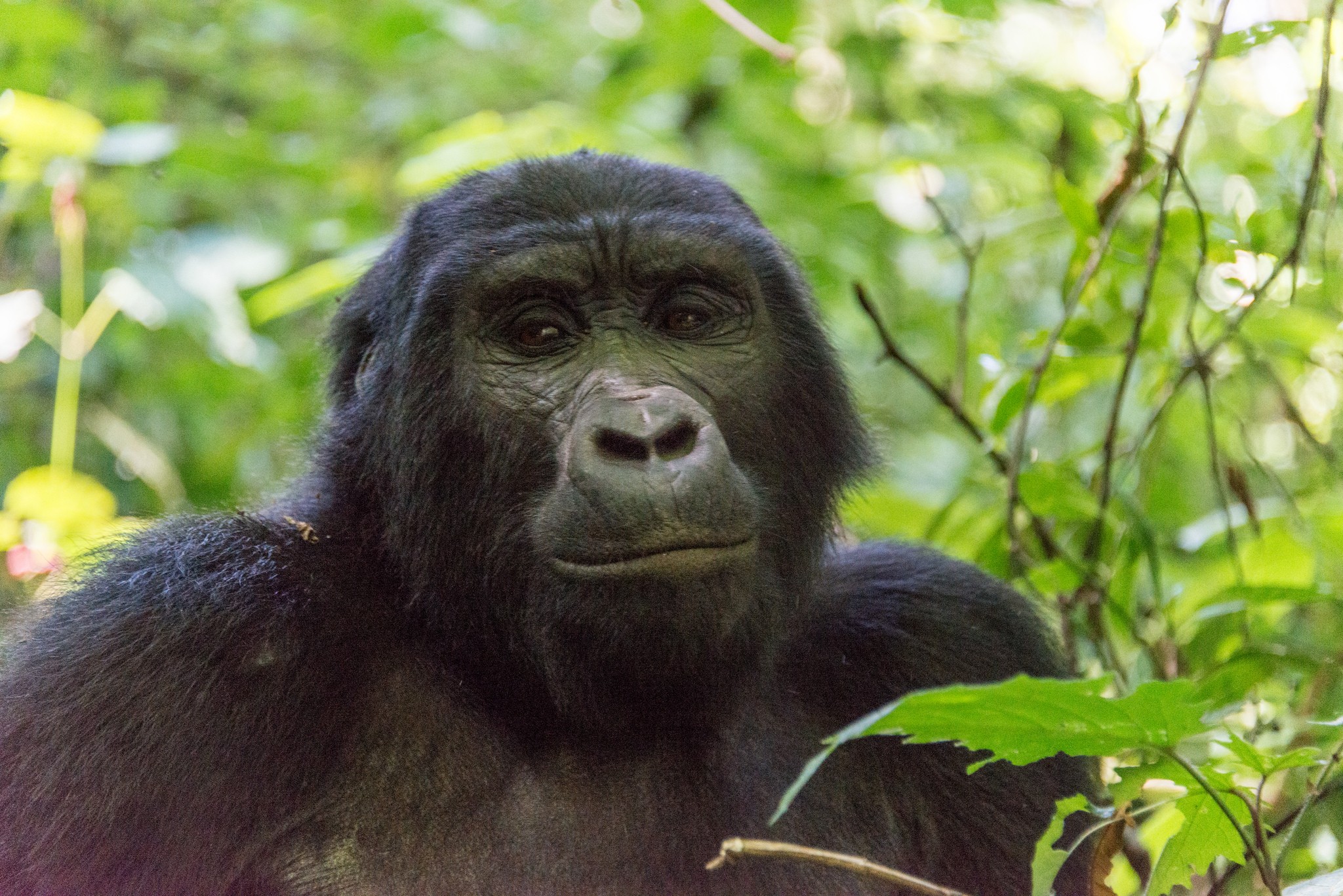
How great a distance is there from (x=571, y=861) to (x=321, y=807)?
0.50m

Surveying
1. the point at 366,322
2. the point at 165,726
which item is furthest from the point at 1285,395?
the point at 165,726

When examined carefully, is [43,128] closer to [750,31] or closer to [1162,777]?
[750,31]

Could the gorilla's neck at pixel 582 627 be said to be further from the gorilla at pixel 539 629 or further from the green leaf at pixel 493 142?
the green leaf at pixel 493 142

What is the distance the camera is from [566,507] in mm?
2564

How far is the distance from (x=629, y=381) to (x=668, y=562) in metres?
0.47

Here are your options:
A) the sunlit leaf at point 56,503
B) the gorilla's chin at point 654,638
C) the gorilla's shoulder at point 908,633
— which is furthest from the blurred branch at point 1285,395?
the sunlit leaf at point 56,503

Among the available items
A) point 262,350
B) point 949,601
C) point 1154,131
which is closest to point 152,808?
point 949,601

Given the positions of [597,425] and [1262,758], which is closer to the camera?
[1262,758]

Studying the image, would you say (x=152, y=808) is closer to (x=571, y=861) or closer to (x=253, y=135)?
(x=571, y=861)

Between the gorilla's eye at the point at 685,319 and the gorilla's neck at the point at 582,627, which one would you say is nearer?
Result: the gorilla's neck at the point at 582,627

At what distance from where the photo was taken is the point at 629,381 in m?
2.77

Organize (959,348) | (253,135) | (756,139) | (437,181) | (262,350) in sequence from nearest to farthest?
(959,348) < (437,181) < (253,135) < (262,350) < (756,139)

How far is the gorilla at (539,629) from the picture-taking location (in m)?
2.47

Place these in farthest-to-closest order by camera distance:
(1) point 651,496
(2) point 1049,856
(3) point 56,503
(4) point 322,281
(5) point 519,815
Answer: (4) point 322,281 → (3) point 56,503 → (5) point 519,815 → (1) point 651,496 → (2) point 1049,856
